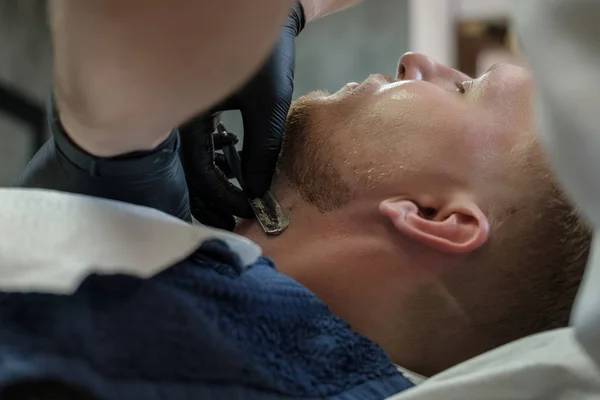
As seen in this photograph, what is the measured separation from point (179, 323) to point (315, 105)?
1.06 ft

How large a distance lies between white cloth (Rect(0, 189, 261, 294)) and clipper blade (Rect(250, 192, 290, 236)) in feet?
0.61

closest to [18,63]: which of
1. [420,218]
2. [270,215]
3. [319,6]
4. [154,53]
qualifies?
[319,6]

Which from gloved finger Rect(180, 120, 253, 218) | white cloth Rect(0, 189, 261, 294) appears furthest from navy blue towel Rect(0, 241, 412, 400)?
gloved finger Rect(180, 120, 253, 218)

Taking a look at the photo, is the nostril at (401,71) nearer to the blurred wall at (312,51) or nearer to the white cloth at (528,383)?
the white cloth at (528,383)

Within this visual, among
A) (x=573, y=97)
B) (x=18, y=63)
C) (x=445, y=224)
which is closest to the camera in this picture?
(x=573, y=97)

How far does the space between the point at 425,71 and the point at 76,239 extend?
44cm

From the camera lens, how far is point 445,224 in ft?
1.90

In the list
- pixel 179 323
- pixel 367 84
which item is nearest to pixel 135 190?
pixel 179 323

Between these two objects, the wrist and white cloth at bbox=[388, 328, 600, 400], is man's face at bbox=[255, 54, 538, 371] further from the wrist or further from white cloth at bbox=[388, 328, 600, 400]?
the wrist

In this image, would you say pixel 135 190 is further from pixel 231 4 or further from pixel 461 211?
pixel 461 211

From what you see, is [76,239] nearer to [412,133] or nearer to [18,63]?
[412,133]

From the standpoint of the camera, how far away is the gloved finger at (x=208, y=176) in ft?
1.99

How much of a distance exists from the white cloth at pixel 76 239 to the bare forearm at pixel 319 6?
36 centimetres

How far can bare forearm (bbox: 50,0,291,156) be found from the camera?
0.32 meters
